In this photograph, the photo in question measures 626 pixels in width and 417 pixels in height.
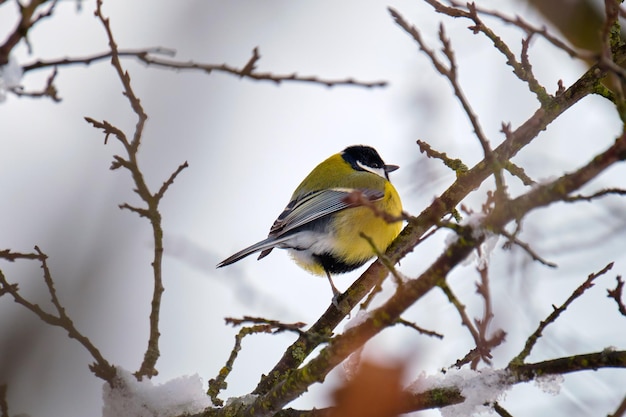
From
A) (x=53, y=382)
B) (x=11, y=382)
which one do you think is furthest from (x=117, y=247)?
(x=11, y=382)

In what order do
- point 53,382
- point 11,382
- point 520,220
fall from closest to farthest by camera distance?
point 520,220 < point 11,382 < point 53,382

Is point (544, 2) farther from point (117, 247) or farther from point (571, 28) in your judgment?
point (117, 247)

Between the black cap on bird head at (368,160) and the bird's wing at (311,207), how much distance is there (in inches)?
24.6

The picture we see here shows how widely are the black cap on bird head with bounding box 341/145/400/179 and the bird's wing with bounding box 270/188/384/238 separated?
0.62 m

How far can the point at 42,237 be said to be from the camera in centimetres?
496

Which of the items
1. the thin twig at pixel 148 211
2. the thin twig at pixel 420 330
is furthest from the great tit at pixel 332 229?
the thin twig at pixel 420 330

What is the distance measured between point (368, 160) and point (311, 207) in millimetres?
981

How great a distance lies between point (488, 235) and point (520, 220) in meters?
0.07

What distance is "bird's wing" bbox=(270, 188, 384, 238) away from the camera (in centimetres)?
427

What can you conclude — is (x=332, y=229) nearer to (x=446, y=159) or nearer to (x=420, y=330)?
(x=446, y=159)

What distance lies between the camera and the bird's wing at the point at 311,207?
4.27 metres

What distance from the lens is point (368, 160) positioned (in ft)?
17.1

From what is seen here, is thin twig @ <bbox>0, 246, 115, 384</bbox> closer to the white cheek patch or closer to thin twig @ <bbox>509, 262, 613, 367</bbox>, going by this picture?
thin twig @ <bbox>509, 262, 613, 367</bbox>

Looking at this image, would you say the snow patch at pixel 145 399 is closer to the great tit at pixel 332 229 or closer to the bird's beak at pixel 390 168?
the great tit at pixel 332 229
